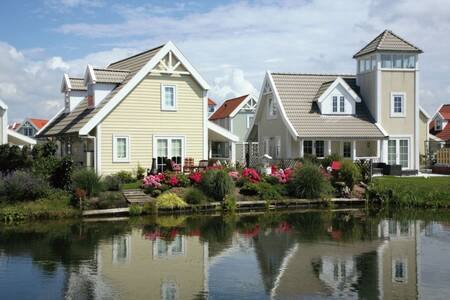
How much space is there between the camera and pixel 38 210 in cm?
2428

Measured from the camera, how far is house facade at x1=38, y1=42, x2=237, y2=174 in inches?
1237

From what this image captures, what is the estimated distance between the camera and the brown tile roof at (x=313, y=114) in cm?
3700

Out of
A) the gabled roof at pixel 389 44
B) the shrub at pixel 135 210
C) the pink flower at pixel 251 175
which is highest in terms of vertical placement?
the gabled roof at pixel 389 44

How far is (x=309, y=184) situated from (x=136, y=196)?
844cm

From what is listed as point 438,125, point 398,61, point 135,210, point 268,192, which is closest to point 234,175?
point 268,192

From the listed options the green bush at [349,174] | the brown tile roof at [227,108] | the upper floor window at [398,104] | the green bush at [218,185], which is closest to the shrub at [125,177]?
the green bush at [218,185]

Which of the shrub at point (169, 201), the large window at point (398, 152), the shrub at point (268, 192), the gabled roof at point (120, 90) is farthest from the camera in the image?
the large window at point (398, 152)

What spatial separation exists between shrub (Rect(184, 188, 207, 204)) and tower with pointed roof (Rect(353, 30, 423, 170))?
15648mm

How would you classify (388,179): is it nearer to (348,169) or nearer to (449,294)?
(348,169)

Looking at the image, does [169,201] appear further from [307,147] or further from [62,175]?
[307,147]

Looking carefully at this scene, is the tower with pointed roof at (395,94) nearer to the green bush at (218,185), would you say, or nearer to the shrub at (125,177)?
the green bush at (218,185)

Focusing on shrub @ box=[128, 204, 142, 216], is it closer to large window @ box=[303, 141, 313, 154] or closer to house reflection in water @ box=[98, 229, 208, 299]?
house reflection in water @ box=[98, 229, 208, 299]

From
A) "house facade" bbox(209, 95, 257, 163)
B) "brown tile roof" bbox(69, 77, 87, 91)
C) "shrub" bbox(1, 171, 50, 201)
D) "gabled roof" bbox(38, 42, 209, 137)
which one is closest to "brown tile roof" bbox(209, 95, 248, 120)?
"house facade" bbox(209, 95, 257, 163)

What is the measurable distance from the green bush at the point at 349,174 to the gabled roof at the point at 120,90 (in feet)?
29.1
